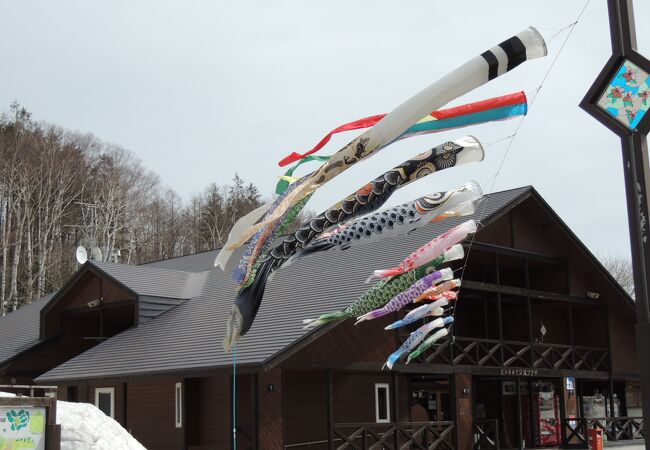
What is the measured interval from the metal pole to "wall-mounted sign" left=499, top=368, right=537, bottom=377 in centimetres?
1354

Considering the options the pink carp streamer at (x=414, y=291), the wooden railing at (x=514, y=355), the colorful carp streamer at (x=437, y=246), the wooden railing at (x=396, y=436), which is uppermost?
the colorful carp streamer at (x=437, y=246)

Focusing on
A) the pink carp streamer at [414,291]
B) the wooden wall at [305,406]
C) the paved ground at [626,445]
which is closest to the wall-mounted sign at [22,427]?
the pink carp streamer at [414,291]

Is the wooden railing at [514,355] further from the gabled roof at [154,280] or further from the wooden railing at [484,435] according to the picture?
the gabled roof at [154,280]

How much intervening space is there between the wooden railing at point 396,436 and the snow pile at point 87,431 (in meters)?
6.47

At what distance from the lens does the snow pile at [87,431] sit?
9.39 m

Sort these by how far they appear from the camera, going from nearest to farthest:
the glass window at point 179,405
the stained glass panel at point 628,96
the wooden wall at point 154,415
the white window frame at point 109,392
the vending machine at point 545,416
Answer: the stained glass panel at point 628,96 → the glass window at point 179,405 → the wooden wall at point 154,415 → the white window frame at point 109,392 → the vending machine at point 545,416

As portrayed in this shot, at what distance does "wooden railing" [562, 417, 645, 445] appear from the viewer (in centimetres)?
2209

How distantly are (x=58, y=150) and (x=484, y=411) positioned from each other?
98.0ft

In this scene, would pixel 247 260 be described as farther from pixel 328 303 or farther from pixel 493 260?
pixel 493 260

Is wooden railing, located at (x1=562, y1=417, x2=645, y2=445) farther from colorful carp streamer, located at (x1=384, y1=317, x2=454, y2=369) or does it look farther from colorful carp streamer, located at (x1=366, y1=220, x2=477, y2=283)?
colorful carp streamer, located at (x1=366, y1=220, x2=477, y2=283)

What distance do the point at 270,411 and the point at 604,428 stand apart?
11.3m

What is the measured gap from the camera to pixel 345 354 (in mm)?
16312

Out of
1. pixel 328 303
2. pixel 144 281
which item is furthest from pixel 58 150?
pixel 328 303

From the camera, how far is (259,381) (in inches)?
606
